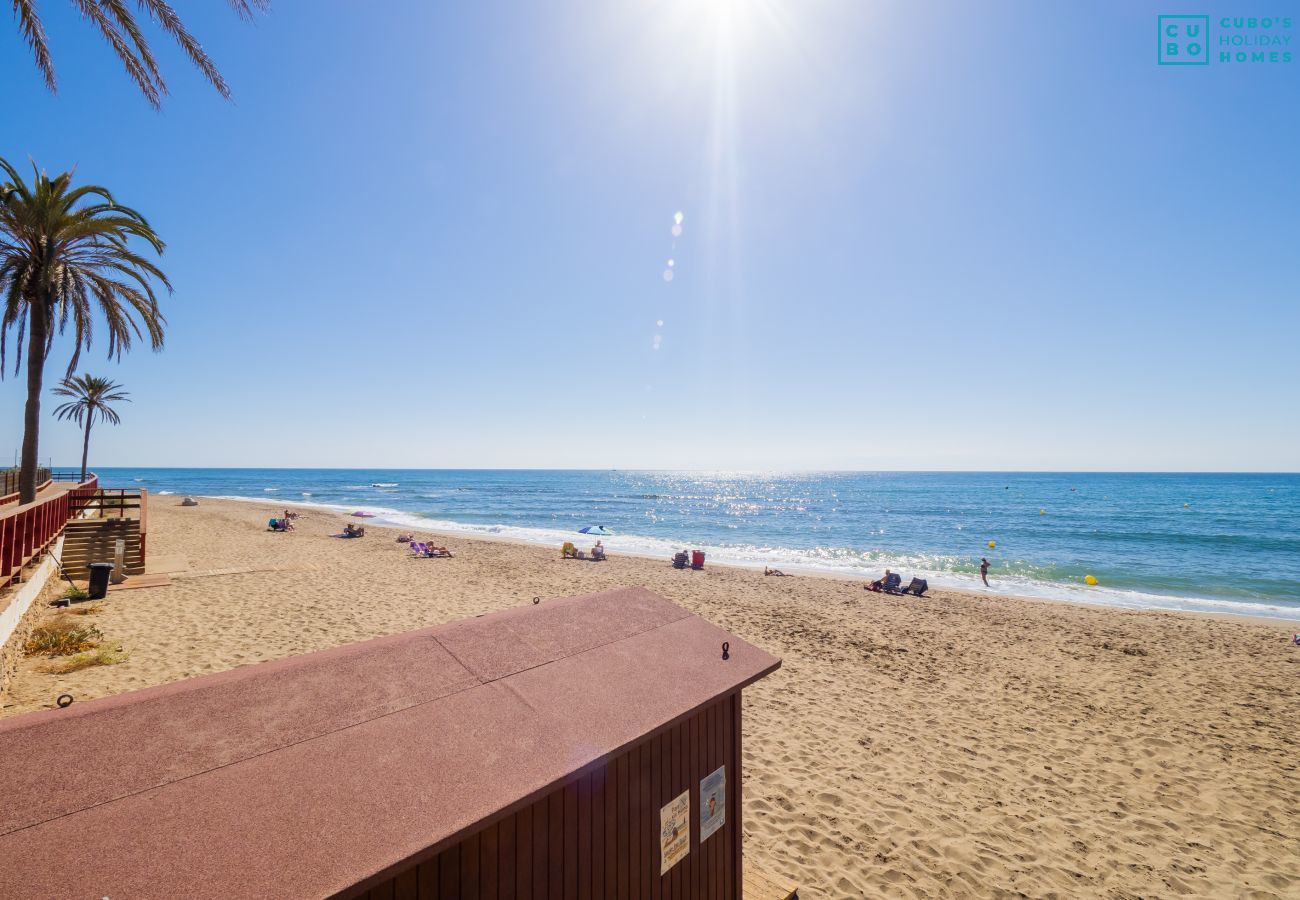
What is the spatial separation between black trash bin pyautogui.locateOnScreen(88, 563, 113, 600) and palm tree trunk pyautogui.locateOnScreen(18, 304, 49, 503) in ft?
10.2

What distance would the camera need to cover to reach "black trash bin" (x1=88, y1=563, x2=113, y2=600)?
46.1 ft

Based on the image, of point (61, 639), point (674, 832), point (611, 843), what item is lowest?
point (61, 639)

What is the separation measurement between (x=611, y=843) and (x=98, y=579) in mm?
17800

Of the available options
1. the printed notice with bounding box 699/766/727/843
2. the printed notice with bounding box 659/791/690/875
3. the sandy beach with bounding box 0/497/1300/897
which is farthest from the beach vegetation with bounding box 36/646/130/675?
the printed notice with bounding box 699/766/727/843

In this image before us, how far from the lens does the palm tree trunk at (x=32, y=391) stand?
1484cm

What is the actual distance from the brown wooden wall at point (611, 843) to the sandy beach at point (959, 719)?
274 cm

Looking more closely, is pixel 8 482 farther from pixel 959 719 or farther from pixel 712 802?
pixel 959 719

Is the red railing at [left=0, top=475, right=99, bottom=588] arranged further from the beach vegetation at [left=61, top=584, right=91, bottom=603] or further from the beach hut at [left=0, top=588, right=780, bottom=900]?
the beach hut at [left=0, top=588, right=780, bottom=900]

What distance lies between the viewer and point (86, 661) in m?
10.1

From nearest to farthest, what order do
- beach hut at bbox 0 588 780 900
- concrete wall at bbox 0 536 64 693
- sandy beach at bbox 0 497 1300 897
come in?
beach hut at bbox 0 588 780 900, sandy beach at bbox 0 497 1300 897, concrete wall at bbox 0 536 64 693

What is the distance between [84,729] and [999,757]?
1120 cm

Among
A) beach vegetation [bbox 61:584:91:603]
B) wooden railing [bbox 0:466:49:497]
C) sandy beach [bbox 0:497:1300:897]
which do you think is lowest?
sandy beach [bbox 0:497:1300:897]

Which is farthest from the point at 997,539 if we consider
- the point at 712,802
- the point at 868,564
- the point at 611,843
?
the point at 611,843

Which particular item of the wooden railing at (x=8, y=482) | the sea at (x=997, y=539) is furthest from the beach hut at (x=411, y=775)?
the sea at (x=997, y=539)
